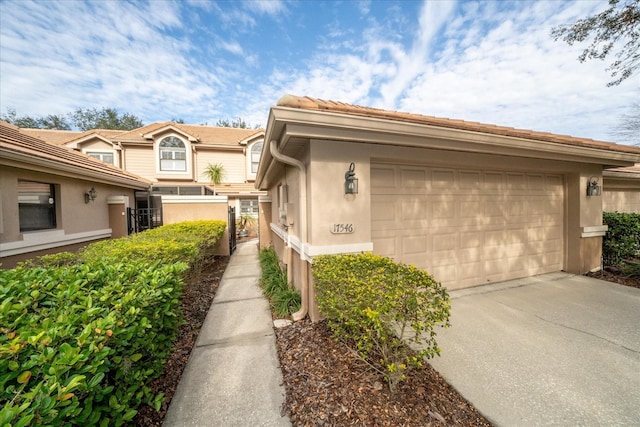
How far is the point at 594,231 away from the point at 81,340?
30.0ft

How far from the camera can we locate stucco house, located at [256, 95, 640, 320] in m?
3.42

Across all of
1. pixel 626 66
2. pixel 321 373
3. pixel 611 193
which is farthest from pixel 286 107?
pixel 611 193

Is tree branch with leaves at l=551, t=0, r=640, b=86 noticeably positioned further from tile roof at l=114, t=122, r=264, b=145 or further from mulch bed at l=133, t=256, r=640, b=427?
tile roof at l=114, t=122, r=264, b=145

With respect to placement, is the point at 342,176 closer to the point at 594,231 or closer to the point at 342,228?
the point at 342,228

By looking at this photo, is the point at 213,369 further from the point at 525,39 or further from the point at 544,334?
the point at 525,39

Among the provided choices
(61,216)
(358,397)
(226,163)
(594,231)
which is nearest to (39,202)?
(61,216)

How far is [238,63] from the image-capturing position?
34.5ft

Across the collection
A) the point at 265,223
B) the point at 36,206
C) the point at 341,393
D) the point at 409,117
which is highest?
the point at 409,117

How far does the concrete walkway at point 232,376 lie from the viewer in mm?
2146

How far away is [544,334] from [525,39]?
24.3 ft

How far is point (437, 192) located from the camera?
4625mm

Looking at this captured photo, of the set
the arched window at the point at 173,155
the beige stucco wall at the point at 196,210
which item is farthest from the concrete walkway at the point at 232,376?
the arched window at the point at 173,155

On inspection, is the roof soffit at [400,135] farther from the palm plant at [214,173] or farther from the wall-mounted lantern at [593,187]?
the palm plant at [214,173]

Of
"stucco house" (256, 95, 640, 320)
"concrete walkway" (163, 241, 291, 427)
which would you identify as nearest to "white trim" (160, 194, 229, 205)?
"stucco house" (256, 95, 640, 320)
